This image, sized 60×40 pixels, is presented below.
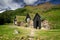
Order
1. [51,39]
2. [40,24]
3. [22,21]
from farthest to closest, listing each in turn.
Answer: [22,21], [40,24], [51,39]

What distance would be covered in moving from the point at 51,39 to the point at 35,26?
103 feet

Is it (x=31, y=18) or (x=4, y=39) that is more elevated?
(x=31, y=18)

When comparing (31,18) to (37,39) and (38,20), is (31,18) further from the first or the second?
(37,39)

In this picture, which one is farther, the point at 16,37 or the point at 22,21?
the point at 22,21

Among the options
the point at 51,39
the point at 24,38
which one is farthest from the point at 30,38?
the point at 51,39

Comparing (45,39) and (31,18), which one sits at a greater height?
(31,18)

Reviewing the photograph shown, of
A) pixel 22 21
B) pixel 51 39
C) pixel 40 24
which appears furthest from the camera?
pixel 22 21

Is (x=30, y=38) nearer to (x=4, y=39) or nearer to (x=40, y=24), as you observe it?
(x=4, y=39)

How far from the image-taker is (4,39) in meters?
40.2

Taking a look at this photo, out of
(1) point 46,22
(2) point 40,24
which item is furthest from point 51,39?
(2) point 40,24

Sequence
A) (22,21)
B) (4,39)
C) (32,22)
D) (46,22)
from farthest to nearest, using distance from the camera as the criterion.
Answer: (22,21)
(32,22)
(46,22)
(4,39)

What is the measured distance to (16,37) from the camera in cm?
4103

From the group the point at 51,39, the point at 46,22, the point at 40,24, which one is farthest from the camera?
the point at 40,24

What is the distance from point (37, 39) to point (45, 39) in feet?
5.12
